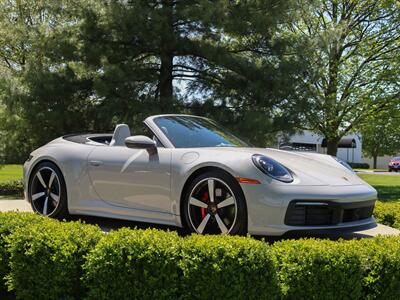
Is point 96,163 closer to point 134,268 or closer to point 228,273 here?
point 134,268

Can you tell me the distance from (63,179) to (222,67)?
671 centimetres

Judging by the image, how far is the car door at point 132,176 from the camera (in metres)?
4.71

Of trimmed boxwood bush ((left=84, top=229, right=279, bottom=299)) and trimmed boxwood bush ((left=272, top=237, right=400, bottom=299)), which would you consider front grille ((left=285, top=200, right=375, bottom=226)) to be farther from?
trimmed boxwood bush ((left=84, top=229, right=279, bottom=299))

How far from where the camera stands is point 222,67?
1153 centimetres

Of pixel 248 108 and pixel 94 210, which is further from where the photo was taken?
pixel 248 108

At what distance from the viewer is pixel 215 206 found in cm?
439

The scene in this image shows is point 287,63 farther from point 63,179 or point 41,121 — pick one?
point 63,179

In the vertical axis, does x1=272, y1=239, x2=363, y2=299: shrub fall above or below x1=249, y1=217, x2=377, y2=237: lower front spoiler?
below

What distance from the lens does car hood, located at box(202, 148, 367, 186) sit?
449 cm

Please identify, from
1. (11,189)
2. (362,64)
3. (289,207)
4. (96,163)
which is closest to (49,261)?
(96,163)

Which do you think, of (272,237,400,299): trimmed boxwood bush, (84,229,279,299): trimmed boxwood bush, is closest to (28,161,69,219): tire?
(84,229,279,299): trimmed boxwood bush

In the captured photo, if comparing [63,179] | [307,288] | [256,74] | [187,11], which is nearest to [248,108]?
[256,74]

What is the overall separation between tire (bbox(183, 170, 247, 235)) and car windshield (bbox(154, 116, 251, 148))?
0.62 metres

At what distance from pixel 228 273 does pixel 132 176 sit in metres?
1.88
